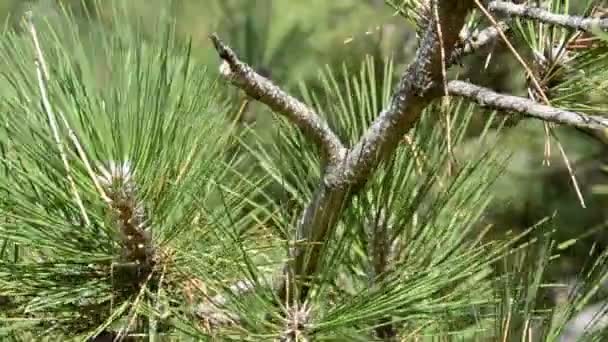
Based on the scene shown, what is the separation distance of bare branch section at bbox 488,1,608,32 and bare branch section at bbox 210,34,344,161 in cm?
13

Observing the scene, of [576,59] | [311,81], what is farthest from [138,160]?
[311,81]

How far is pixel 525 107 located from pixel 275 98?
139mm

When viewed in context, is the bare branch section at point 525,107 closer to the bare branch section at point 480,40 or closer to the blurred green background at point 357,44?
the bare branch section at point 480,40

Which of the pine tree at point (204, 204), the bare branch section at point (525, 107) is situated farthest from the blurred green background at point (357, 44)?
the bare branch section at point (525, 107)

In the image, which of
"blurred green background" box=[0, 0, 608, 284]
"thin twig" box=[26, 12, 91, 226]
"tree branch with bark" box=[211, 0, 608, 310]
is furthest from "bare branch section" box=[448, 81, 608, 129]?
"blurred green background" box=[0, 0, 608, 284]

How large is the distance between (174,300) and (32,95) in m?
0.15

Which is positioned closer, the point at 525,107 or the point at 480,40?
the point at 525,107

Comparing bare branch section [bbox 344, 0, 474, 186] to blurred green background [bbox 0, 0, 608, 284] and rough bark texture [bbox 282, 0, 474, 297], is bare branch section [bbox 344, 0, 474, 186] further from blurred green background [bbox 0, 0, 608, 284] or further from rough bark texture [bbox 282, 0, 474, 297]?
blurred green background [bbox 0, 0, 608, 284]

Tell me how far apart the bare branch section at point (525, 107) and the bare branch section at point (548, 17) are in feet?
0.14

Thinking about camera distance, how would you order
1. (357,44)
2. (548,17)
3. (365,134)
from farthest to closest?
(357,44)
(365,134)
(548,17)

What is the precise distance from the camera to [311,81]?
1.42m

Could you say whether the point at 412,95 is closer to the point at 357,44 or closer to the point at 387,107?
the point at 387,107

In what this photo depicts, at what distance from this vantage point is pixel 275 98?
1.73 ft

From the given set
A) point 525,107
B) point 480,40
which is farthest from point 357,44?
point 525,107
